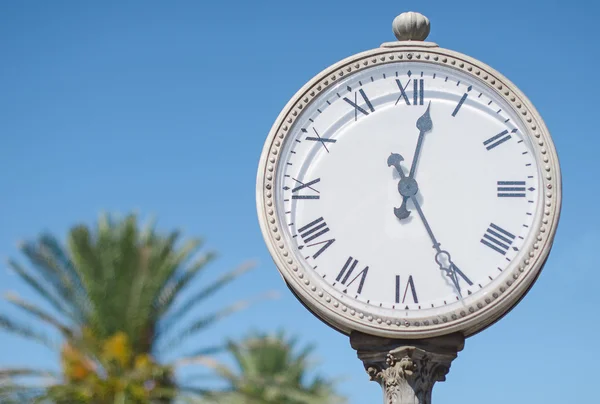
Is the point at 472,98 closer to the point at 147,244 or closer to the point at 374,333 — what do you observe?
the point at 374,333

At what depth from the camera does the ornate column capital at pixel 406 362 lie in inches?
427

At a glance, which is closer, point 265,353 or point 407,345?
point 407,345

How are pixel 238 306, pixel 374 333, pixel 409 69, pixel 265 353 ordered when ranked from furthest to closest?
pixel 265 353 < pixel 238 306 < pixel 409 69 < pixel 374 333

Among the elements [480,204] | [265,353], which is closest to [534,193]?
[480,204]

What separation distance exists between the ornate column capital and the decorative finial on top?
8.92 feet

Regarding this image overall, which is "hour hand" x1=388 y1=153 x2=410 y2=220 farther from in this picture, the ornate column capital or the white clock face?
the ornate column capital

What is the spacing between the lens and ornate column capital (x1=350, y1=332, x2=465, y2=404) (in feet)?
35.6

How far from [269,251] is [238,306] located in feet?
9.36

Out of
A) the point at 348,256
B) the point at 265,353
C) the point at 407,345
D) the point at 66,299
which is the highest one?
the point at 265,353

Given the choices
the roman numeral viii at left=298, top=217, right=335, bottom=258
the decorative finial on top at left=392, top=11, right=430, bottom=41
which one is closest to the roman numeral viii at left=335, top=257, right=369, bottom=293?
the roman numeral viii at left=298, top=217, right=335, bottom=258

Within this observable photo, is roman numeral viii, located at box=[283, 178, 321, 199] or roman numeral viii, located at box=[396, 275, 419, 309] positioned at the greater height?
roman numeral viii, located at box=[283, 178, 321, 199]

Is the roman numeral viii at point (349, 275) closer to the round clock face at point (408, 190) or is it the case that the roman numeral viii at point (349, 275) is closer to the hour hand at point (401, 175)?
the round clock face at point (408, 190)

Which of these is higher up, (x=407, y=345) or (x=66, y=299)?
(x=66, y=299)

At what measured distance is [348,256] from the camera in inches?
442
